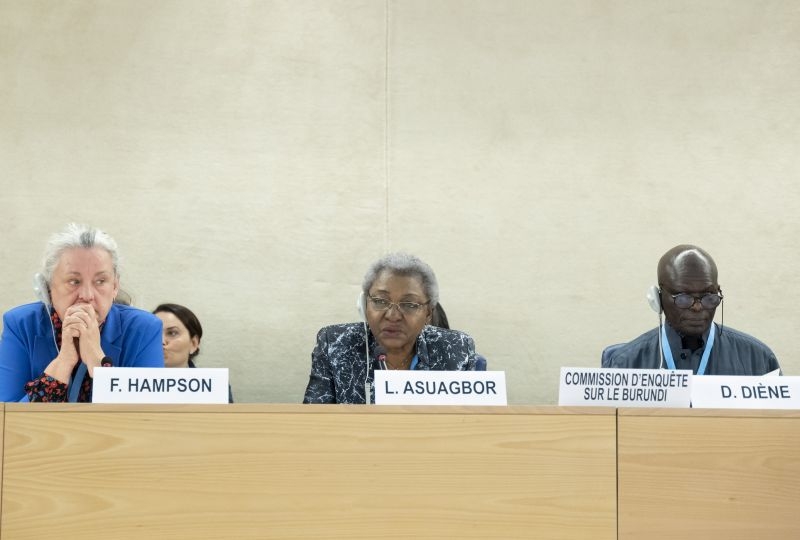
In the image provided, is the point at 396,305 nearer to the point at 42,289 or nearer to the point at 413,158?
the point at 42,289

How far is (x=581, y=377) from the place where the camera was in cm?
197

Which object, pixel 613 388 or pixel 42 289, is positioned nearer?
pixel 613 388

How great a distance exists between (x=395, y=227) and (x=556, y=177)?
68 centimetres

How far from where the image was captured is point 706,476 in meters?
1.86

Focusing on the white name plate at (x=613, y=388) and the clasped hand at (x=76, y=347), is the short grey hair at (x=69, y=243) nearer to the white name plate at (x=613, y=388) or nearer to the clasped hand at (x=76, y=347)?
the clasped hand at (x=76, y=347)

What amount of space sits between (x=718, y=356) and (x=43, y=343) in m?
1.87

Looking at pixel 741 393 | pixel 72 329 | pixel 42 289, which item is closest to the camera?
pixel 741 393

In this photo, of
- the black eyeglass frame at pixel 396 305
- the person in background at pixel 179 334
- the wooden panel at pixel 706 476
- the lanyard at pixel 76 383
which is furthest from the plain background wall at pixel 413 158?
the wooden panel at pixel 706 476

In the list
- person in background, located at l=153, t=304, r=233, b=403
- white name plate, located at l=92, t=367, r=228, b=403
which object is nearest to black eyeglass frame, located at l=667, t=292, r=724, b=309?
white name plate, located at l=92, t=367, r=228, b=403

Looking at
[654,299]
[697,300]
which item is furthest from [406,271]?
[697,300]

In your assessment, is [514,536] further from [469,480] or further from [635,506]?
[635,506]

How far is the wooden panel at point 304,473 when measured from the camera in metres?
1.71

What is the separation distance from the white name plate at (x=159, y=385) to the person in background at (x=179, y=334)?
60.5 inches

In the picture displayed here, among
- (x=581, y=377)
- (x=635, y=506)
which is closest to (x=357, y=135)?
(x=581, y=377)
